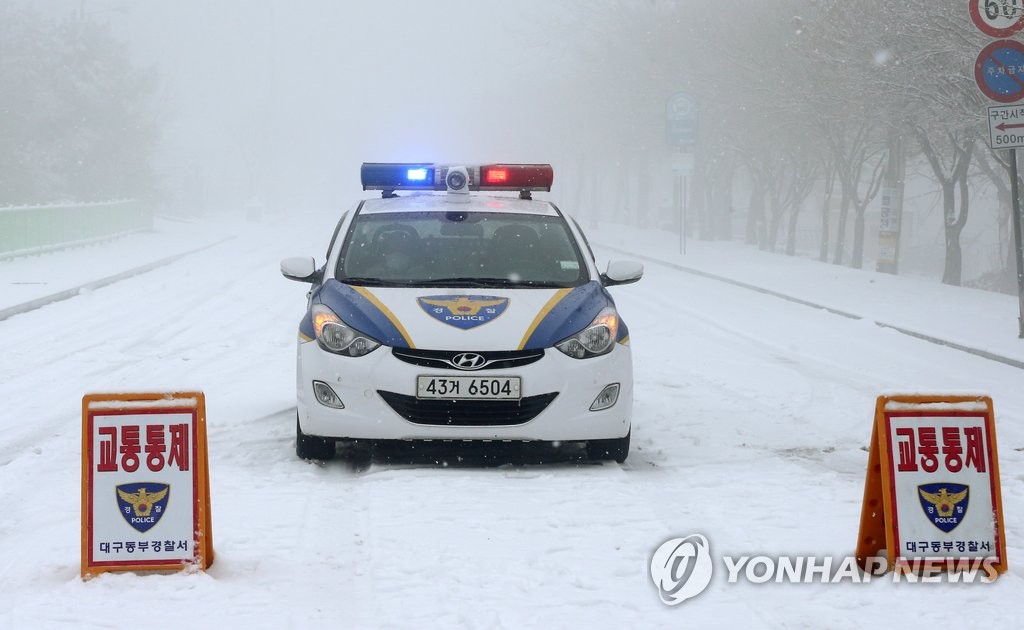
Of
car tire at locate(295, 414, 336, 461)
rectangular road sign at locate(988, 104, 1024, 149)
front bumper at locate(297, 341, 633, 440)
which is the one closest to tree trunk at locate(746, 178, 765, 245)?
rectangular road sign at locate(988, 104, 1024, 149)

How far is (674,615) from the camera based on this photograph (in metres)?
4.73

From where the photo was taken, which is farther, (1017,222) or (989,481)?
(1017,222)

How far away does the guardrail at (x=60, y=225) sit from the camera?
28125mm

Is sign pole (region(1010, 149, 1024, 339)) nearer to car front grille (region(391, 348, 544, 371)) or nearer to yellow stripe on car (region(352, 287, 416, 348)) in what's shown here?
car front grille (region(391, 348, 544, 371))

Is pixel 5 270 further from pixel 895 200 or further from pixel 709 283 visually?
pixel 895 200

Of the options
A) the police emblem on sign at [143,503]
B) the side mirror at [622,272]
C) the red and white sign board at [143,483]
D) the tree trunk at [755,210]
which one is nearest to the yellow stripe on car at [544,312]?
the side mirror at [622,272]

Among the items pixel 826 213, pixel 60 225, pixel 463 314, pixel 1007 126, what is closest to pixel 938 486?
pixel 463 314

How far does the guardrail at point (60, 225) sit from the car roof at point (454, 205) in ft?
68.4

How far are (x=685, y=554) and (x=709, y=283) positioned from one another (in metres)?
20.5

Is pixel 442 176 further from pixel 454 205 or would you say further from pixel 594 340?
pixel 594 340

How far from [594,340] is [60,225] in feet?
91.7

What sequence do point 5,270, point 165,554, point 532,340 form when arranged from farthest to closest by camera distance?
point 5,270
point 532,340
point 165,554

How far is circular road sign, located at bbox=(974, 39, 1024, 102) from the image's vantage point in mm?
13711

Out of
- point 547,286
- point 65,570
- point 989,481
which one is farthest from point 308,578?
point 547,286
